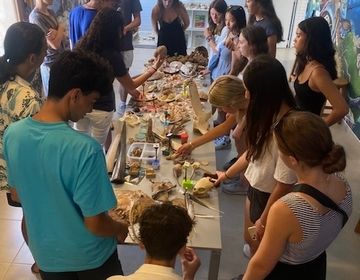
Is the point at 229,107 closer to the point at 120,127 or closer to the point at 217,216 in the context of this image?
the point at 217,216

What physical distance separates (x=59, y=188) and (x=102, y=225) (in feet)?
0.67

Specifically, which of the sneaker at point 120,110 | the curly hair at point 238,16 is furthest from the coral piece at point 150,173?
the sneaker at point 120,110

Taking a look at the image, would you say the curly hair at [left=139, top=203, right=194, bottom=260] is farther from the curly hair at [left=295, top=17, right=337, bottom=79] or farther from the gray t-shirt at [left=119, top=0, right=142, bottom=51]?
the gray t-shirt at [left=119, top=0, right=142, bottom=51]

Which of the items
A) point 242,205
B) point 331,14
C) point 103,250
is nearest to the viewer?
point 103,250

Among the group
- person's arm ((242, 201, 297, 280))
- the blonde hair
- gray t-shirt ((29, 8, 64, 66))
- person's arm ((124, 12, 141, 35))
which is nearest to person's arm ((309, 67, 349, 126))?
the blonde hair

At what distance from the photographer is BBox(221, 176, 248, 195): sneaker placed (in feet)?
10.4

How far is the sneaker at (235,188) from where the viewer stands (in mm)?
3170

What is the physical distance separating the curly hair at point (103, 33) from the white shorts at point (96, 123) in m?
0.49

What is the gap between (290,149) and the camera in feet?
4.05

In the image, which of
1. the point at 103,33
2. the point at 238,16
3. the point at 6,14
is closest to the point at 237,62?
the point at 238,16

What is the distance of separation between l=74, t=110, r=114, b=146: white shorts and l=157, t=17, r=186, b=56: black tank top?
5.69ft

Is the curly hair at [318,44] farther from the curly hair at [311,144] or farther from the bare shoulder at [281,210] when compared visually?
the bare shoulder at [281,210]

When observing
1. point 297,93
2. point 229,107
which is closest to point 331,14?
point 297,93

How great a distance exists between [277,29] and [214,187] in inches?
85.0
